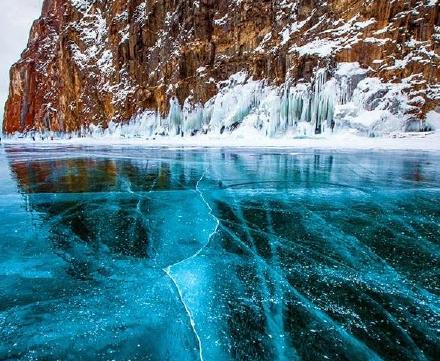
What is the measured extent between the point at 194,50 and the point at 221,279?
3888 cm

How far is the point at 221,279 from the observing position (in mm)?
2830

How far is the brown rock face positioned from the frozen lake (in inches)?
926

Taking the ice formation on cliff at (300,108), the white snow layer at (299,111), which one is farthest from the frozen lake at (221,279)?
the ice formation on cliff at (300,108)

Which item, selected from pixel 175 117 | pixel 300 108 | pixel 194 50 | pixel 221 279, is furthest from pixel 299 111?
pixel 221 279

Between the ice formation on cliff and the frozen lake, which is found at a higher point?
the ice formation on cliff

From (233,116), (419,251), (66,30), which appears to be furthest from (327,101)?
(66,30)

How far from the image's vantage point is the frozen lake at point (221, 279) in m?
2.00

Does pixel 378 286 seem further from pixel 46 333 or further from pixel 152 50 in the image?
pixel 152 50

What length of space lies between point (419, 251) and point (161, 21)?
155 ft

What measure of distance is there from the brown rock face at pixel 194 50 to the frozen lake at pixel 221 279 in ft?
77.2

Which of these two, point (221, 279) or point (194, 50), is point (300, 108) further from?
point (221, 279)

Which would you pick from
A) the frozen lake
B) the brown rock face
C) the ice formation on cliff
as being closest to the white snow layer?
the ice formation on cliff

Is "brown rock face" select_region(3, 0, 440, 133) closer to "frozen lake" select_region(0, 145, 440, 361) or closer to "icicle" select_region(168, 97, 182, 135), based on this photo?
"icicle" select_region(168, 97, 182, 135)

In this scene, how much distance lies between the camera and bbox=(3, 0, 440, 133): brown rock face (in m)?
24.7
